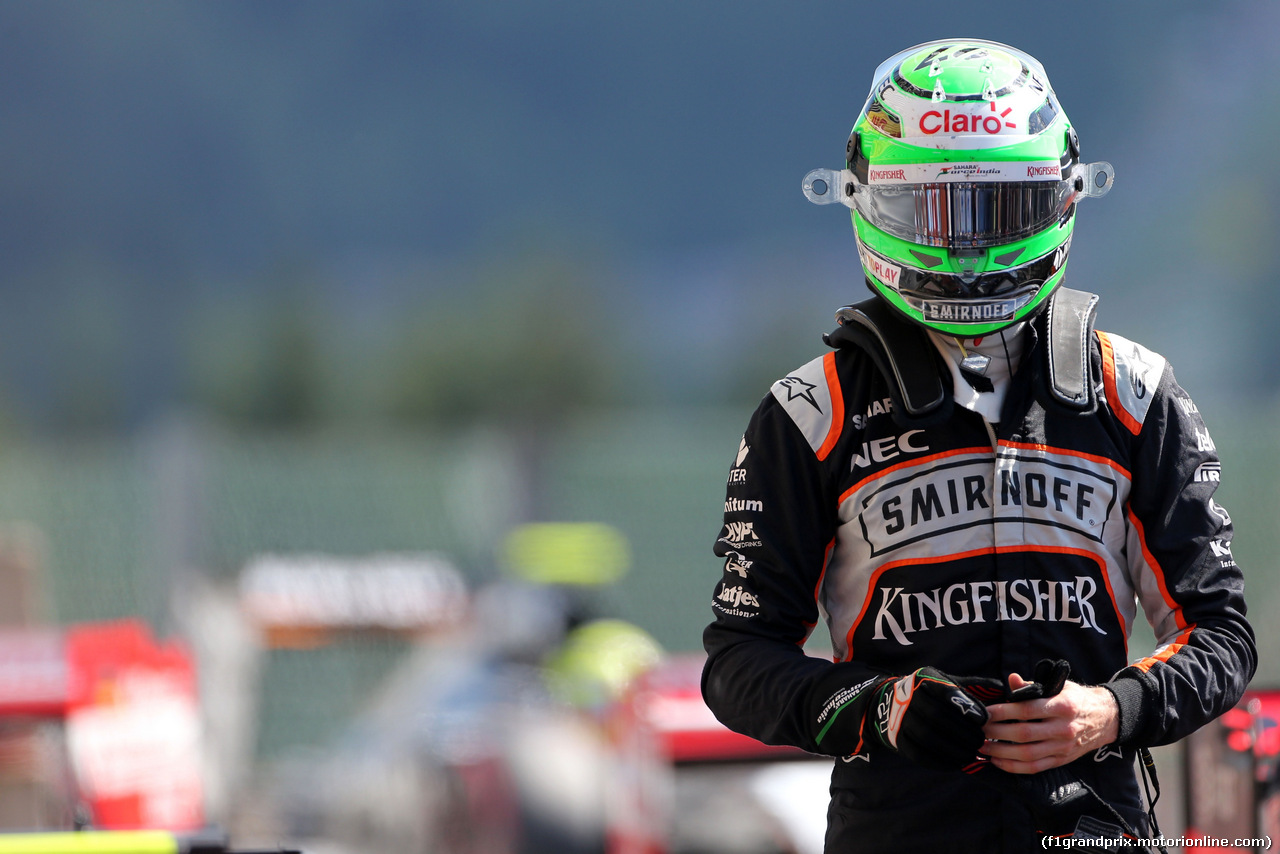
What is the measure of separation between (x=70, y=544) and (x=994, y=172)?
22.7 ft

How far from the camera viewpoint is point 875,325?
6.55ft

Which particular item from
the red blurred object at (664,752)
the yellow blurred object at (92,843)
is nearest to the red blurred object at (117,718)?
the red blurred object at (664,752)

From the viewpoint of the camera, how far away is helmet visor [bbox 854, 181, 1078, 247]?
6.55ft

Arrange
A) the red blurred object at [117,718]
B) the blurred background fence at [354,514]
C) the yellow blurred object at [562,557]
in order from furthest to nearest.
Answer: the blurred background fence at [354,514], the yellow blurred object at [562,557], the red blurred object at [117,718]

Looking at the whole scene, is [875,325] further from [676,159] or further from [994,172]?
[676,159]

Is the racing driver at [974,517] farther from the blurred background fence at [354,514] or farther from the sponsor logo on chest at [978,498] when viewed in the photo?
the blurred background fence at [354,514]

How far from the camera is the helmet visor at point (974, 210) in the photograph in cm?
200

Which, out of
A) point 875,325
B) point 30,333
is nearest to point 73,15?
point 30,333

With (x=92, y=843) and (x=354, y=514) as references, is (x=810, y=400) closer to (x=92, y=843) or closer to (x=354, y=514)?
Answer: (x=92, y=843)

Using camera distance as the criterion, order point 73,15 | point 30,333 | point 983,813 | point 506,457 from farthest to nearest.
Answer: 1. point 73,15
2. point 30,333
3. point 506,457
4. point 983,813

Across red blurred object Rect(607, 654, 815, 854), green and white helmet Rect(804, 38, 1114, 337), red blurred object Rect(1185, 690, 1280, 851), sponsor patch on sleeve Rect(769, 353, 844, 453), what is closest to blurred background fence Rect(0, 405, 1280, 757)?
red blurred object Rect(607, 654, 815, 854)

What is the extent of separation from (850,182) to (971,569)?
0.57 m

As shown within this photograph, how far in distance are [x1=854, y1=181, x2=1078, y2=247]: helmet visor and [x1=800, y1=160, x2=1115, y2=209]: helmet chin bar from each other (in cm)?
5

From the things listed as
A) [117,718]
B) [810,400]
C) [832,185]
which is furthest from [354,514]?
[810,400]
